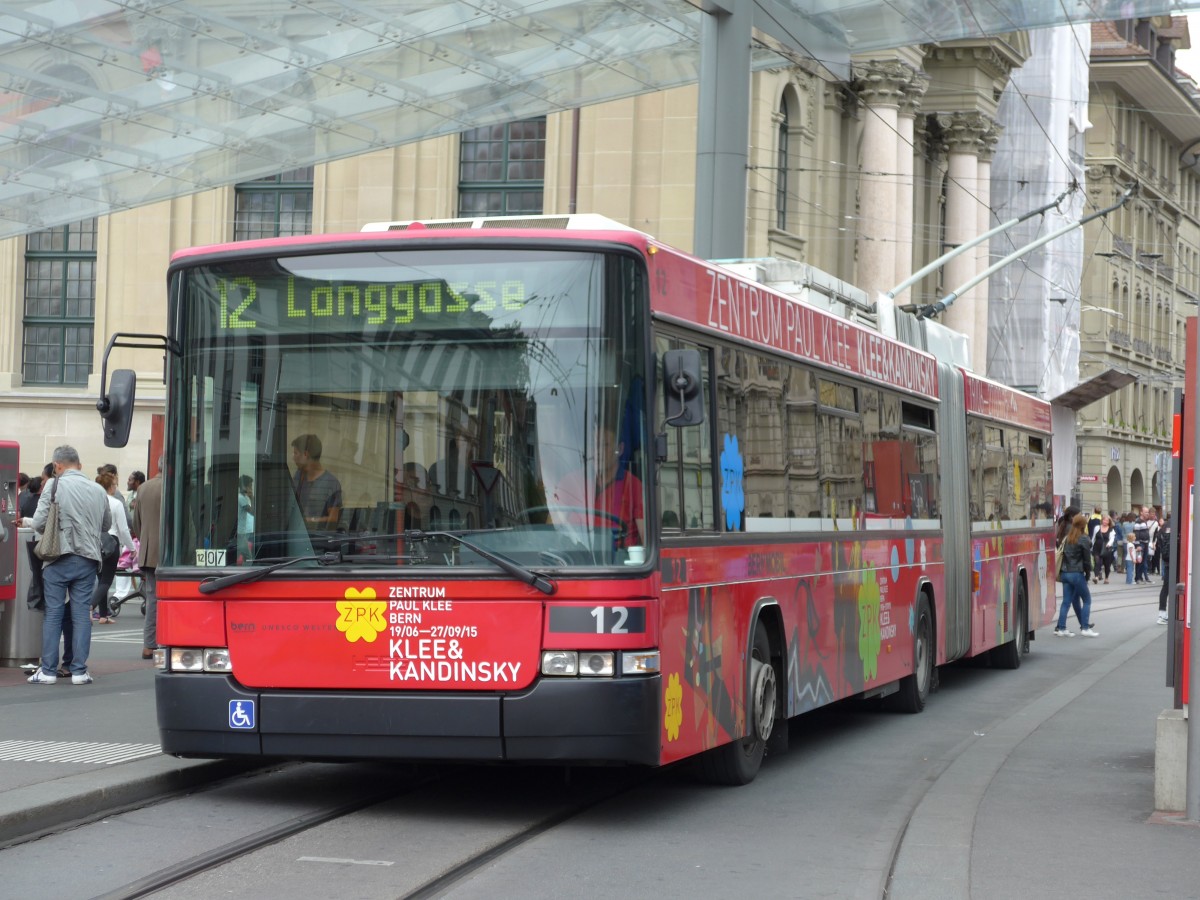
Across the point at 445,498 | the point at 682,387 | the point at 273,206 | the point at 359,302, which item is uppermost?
the point at 273,206

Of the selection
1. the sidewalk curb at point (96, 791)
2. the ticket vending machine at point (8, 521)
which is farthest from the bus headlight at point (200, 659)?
the ticket vending machine at point (8, 521)

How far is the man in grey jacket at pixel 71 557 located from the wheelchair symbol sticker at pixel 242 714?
5.46 m

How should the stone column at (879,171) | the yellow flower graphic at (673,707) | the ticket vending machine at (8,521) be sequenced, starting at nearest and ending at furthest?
the yellow flower graphic at (673,707), the ticket vending machine at (8,521), the stone column at (879,171)

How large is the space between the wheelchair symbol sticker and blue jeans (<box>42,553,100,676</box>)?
5.52 metres

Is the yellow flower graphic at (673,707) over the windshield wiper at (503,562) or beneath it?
beneath

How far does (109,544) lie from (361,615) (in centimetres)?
914

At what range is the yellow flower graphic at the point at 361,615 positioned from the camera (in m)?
8.64

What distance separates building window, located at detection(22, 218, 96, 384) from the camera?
135ft

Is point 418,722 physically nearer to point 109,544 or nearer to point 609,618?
point 609,618

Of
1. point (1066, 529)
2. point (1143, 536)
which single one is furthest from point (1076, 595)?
point (1143, 536)

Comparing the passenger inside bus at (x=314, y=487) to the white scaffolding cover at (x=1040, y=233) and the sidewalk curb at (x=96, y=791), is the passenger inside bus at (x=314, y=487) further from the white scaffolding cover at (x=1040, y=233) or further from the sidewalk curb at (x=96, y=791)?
the white scaffolding cover at (x=1040, y=233)

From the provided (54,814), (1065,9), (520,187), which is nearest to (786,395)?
(54,814)

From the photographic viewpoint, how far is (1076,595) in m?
25.7

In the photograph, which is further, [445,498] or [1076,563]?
[1076,563]
